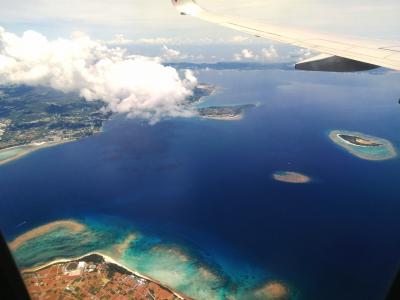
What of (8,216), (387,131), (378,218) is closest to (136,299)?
(8,216)

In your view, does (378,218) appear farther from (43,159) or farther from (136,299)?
(43,159)

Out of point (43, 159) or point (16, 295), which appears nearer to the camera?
point (16, 295)

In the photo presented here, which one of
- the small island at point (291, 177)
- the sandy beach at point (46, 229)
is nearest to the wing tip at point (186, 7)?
the sandy beach at point (46, 229)

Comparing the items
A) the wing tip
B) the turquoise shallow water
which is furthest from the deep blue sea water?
the wing tip

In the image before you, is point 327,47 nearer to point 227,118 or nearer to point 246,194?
point 246,194

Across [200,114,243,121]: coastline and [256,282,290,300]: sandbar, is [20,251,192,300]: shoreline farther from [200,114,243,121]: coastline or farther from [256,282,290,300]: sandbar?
Answer: [200,114,243,121]: coastline

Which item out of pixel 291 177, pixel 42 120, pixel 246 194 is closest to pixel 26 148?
pixel 42 120
